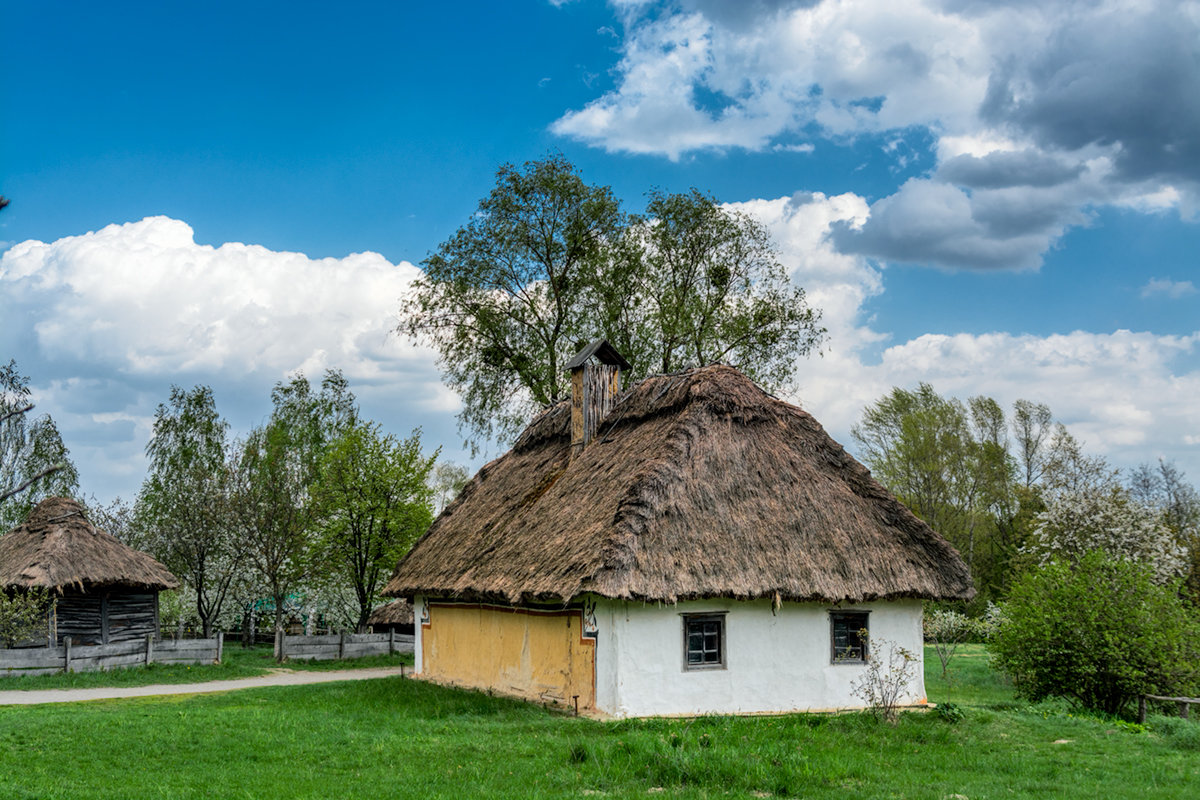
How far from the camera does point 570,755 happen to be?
432 inches

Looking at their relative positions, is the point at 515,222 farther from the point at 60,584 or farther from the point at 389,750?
the point at 389,750

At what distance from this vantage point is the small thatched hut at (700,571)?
48.8 ft

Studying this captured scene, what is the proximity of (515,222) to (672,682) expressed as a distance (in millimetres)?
20046

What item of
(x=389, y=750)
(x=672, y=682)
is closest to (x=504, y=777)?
(x=389, y=750)

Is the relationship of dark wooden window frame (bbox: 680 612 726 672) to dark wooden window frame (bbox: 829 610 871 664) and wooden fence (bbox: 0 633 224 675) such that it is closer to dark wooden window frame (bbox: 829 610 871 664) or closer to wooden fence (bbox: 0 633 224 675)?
dark wooden window frame (bbox: 829 610 871 664)

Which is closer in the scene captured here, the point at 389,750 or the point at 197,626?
the point at 389,750

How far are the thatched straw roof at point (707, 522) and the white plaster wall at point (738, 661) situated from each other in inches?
24.5

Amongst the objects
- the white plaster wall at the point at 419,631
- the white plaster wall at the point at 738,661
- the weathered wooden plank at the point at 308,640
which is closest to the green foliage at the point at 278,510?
the weathered wooden plank at the point at 308,640

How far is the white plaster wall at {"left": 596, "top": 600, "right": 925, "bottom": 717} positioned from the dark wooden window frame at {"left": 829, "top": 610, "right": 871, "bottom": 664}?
0.33 feet

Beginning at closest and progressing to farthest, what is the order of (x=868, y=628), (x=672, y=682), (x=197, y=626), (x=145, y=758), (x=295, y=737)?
(x=145, y=758)
(x=295, y=737)
(x=672, y=682)
(x=868, y=628)
(x=197, y=626)

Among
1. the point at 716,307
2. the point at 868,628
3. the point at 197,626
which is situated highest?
the point at 716,307

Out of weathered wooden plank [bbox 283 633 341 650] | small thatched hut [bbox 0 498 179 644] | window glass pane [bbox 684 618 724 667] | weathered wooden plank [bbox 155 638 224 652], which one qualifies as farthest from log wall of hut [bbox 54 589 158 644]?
window glass pane [bbox 684 618 724 667]

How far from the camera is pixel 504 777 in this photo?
33.2 feet

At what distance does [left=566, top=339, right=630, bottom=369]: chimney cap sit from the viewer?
21.7 metres
